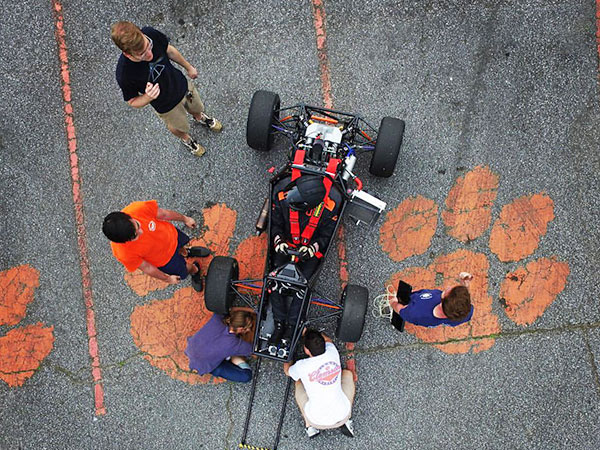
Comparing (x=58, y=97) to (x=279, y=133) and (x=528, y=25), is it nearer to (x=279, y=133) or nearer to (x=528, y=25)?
(x=279, y=133)

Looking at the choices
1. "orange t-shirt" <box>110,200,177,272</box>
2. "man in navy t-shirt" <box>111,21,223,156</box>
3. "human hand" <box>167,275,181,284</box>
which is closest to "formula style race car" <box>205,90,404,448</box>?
"human hand" <box>167,275,181,284</box>

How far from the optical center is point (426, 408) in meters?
5.11

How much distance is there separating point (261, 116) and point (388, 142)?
4.61ft

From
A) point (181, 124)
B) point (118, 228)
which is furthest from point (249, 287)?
point (181, 124)

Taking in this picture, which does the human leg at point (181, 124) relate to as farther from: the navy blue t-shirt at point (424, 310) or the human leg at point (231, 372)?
the navy blue t-shirt at point (424, 310)

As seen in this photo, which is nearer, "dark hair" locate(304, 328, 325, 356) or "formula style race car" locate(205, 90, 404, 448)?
"formula style race car" locate(205, 90, 404, 448)

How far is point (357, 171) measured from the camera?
527cm

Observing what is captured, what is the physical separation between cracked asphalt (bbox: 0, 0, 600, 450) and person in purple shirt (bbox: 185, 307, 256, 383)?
0.51 meters

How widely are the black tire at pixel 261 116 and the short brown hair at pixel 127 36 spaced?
4.92 feet

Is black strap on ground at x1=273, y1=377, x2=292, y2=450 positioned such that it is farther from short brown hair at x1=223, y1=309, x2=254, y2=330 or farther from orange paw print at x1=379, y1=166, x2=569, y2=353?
orange paw print at x1=379, y1=166, x2=569, y2=353

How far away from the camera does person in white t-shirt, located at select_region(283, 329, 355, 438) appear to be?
4.57 meters

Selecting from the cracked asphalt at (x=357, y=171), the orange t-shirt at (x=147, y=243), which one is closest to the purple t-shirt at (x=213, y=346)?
the cracked asphalt at (x=357, y=171)

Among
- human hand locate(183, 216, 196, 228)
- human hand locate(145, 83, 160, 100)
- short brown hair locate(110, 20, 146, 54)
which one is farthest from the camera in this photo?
human hand locate(183, 216, 196, 228)

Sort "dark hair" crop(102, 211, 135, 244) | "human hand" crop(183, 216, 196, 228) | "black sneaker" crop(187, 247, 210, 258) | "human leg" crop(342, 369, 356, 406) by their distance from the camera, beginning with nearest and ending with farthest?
"dark hair" crop(102, 211, 135, 244) < "human hand" crop(183, 216, 196, 228) < "human leg" crop(342, 369, 356, 406) < "black sneaker" crop(187, 247, 210, 258)
